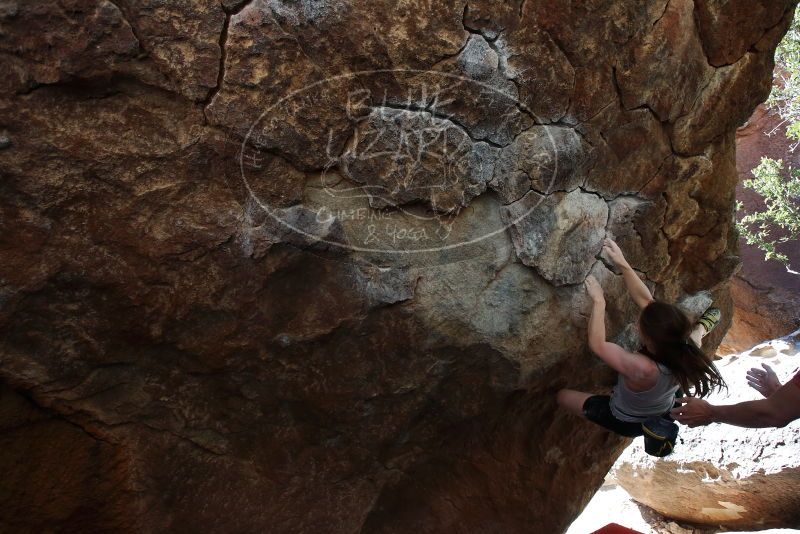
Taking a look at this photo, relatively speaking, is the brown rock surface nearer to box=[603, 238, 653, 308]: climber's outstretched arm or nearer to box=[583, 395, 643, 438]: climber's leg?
box=[603, 238, 653, 308]: climber's outstretched arm

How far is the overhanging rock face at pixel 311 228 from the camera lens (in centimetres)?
140

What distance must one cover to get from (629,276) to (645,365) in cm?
33

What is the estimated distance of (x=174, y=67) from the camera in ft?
4.56

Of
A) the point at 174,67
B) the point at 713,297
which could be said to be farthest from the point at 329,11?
the point at 713,297

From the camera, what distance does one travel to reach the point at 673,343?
6.32 ft

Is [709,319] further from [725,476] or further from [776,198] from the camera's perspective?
[776,198]

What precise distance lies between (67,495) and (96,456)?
0.41 feet

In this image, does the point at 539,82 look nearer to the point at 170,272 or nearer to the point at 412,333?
the point at 412,333

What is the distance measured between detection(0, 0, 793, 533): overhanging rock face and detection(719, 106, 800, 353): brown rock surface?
617cm

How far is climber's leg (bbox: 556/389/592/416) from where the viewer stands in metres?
2.11
